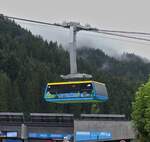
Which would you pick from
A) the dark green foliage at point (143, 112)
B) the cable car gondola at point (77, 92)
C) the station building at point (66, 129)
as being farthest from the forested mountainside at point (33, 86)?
the dark green foliage at point (143, 112)

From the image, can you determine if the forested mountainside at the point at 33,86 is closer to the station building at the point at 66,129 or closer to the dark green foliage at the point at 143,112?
the station building at the point at 66,129

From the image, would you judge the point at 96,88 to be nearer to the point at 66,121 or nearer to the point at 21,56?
the point at 66,121

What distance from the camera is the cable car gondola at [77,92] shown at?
4688 centimetres

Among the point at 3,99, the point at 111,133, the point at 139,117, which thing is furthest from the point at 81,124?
the point at 3,99

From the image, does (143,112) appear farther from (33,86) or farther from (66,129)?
(33,86)

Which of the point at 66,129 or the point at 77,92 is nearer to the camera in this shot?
the point at 77,92

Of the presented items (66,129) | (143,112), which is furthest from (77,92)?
(143,112)

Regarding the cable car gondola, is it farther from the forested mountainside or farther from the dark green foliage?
the forested mountainside

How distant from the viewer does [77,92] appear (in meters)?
47.7

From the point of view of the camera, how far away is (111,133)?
2446 inches

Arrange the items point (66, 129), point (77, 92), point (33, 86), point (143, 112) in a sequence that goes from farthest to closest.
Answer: point (33, 86)
point (66, 129)
point (77, 92)
point (143, 112)

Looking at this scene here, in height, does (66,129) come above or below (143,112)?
above

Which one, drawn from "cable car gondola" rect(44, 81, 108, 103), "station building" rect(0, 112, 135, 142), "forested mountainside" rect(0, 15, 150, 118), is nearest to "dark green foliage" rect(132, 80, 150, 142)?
"cable car gondola" rect(44, 81, 108, 103)

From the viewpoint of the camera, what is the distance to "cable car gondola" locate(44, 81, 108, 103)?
154 ft
